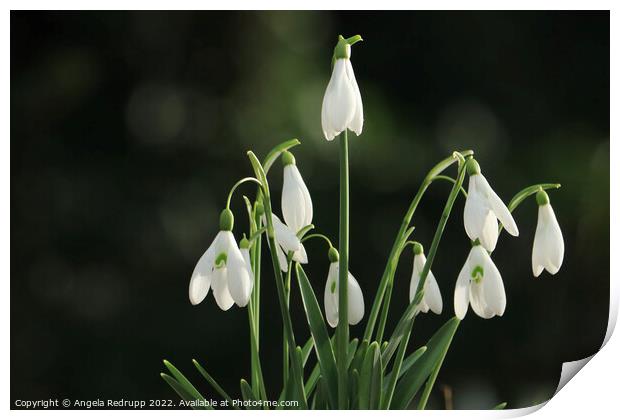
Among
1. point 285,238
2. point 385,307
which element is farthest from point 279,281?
point 385,307

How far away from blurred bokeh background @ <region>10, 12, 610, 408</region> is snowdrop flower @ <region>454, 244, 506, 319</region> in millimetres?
159

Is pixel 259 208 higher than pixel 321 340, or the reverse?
pixel 259 208

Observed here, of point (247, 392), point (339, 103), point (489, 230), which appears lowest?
point (247, 392)

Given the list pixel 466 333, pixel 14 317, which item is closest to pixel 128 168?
pixel 14 317

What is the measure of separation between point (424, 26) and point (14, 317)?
2.61ft

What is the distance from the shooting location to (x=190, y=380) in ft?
4.11

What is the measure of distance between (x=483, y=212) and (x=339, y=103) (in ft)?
0.75

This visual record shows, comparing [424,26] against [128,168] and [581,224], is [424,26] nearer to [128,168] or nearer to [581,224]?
[581,224]

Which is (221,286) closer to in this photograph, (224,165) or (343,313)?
(343,313)

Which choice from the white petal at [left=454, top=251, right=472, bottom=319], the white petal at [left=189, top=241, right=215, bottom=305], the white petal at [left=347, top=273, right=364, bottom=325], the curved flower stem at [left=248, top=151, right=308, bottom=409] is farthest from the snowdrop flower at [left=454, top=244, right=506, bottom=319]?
the white petal at [left=189, top=241, right=215, bottom=305]

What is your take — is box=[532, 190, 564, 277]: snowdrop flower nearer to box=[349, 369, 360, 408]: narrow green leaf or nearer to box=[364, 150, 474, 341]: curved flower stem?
box=[364, 150, 474, 341]: curved flower stem

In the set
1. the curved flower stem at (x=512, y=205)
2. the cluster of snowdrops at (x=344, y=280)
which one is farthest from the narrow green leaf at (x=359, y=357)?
the curved flower stem at (x=512, y=205)

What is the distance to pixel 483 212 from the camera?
99cm
